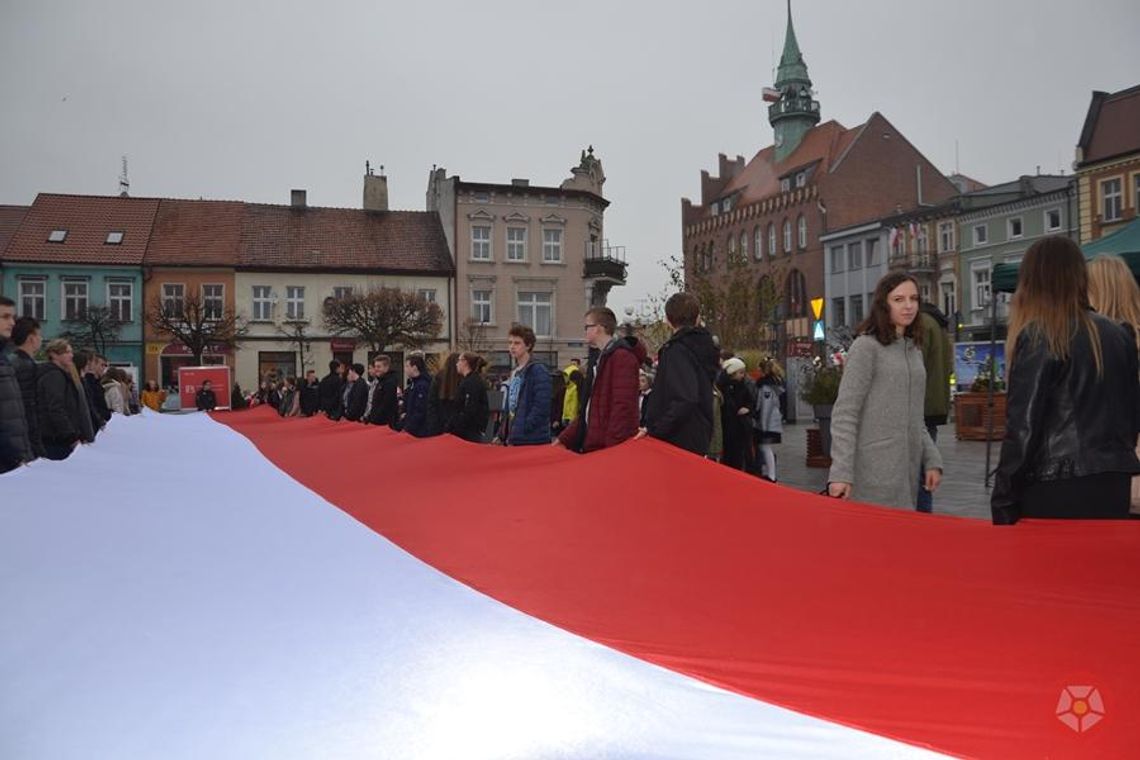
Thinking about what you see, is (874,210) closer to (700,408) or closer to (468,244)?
(468,244)

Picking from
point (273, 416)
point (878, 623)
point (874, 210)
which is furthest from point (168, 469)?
point (874, 210)

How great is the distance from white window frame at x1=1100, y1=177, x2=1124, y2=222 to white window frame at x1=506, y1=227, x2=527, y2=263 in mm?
28149

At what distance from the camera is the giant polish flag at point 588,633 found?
2.48m

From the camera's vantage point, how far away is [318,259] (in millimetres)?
49656

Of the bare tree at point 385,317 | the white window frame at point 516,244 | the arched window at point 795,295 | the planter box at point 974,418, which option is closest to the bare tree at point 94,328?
the bare tree at point 385,317

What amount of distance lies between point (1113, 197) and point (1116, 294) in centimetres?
4579

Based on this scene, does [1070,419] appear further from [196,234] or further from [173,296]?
[196,234]

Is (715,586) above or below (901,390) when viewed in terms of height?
below

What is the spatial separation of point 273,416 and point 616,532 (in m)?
14.8

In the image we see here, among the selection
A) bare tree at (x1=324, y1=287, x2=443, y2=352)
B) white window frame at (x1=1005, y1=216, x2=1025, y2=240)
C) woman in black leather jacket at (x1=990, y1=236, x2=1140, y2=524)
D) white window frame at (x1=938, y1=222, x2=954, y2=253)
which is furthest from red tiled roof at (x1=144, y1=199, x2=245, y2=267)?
woman in black leather jacket at (x1=990, y1=236, x2=1140, y2=524)

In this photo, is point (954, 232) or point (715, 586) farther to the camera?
point (954, 232)

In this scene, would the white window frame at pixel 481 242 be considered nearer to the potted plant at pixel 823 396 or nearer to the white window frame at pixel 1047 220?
the white window frame at pixel 1047 220

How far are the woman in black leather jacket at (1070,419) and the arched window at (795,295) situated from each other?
7014 centimetres

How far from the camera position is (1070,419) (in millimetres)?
3451
